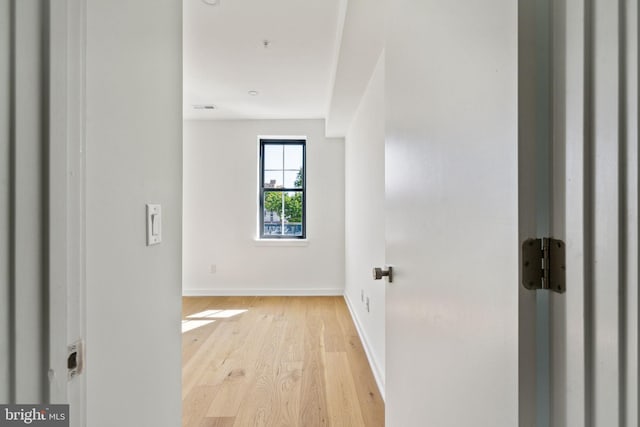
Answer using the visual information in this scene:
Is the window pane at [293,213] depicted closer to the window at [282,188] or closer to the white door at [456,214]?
the window at [282,188]

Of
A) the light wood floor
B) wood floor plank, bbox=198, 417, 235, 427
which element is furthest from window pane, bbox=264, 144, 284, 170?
wood floor plank, bbox=198, 417, 235, 427

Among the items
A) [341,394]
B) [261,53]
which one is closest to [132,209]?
[341,394]

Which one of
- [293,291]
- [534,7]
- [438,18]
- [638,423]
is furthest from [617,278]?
[293,291]

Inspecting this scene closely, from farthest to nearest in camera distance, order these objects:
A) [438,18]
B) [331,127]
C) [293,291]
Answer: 1. [293,291]
2. [331,127]
3. [438,18]

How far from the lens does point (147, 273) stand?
2.87 ft

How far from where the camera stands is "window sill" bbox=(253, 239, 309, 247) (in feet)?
14.8

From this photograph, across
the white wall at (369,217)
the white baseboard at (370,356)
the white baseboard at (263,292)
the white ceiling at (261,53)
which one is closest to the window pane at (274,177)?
the white ceiling at (261,53)

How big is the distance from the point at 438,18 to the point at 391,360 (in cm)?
110

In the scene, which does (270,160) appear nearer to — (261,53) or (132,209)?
(261,53)

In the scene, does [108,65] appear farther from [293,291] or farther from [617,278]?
[293,291]

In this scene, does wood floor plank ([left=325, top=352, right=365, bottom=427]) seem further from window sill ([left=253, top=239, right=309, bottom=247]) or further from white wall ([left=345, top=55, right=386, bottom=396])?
window sill ([left=253, top=239, right=309, bottom=247])

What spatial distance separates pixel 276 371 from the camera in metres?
2.31
